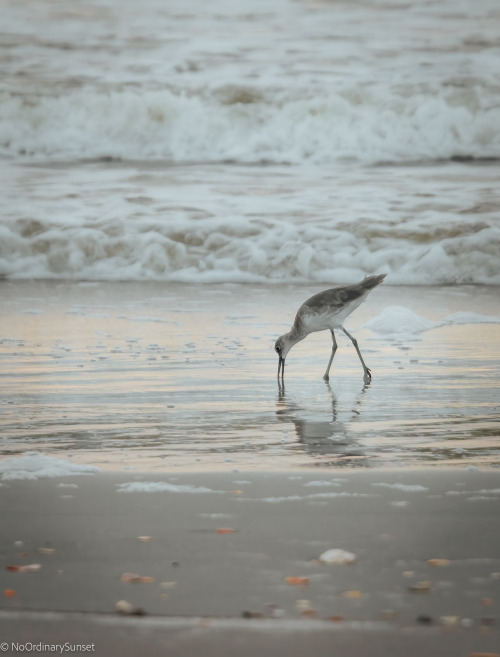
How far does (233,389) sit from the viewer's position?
4.96 metres

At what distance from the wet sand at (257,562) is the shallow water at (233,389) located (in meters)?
0.40

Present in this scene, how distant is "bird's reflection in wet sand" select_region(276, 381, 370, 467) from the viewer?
330 cm

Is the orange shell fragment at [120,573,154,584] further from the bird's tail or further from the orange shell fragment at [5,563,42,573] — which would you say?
the bird's tail

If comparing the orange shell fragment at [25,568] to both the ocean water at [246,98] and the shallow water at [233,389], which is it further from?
the ocean water at [246,98]

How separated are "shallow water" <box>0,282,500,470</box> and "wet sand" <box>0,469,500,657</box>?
40cm

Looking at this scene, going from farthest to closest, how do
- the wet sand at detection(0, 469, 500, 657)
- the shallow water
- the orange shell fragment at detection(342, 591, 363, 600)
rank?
1. the shallow water
2. the orange shell fragment at detection(342, 591, 363, 600)
3. the wet sand at detection(0, 469, 500, 657)

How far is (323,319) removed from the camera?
586cm

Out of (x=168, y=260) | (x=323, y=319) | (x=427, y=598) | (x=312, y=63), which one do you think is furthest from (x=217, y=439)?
(x=312, y=63)

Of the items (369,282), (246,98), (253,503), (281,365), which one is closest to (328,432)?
(253,503)

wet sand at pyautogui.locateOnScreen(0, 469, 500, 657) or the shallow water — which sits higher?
wet sand at pyautogui.locateOnScreen(0, 469, 500, 657)

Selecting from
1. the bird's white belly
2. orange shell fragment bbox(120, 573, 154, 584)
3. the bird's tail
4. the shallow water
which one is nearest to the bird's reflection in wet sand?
the shallow water

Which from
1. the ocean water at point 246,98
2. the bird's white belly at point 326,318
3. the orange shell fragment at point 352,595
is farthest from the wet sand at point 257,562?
the ocean water at point 246,98

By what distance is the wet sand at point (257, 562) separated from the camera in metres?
1.69

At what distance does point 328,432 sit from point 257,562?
175cm
